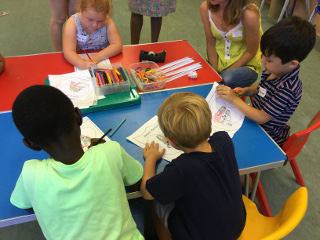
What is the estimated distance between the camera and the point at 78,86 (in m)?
1.32

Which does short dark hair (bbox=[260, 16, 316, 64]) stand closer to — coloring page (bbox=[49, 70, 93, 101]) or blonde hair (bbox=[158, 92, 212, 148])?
blonde hair (bbox=[158, 92, 212, 148])

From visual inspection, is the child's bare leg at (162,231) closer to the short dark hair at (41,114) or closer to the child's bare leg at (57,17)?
the short dark hair at (41,114)

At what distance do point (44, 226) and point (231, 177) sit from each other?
2.04ft

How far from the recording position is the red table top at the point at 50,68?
134 cm

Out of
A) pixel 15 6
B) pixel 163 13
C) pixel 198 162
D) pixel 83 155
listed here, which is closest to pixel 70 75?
pixel 83 155

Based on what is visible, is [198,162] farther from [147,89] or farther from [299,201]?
[147,89]

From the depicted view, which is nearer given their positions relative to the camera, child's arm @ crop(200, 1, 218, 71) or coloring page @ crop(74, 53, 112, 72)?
coloring page @ crop(74, 53, 112, 72)

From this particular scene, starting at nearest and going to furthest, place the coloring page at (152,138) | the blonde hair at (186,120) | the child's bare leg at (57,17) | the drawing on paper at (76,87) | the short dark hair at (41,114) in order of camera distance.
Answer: the short dark hair at (41,114)
the blonde hair at (186,120)
the coloring page at (152,138)
the drawing on paper at (76,87)
the child's bare leg at (57,17)

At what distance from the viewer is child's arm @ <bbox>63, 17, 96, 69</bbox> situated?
4.85 feet

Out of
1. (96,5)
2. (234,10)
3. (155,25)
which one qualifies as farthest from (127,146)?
(155,25)

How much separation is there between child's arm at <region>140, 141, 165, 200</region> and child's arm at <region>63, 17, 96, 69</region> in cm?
71

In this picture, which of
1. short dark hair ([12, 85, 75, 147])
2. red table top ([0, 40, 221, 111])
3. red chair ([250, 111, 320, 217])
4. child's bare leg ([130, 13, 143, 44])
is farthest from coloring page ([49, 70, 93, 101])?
child's bare leg ([130, 13, 143, 44])

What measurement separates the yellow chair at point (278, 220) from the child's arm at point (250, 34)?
3.17ft

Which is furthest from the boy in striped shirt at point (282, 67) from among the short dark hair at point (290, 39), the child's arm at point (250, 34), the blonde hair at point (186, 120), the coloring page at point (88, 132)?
the coloring page at point (88, 132)
